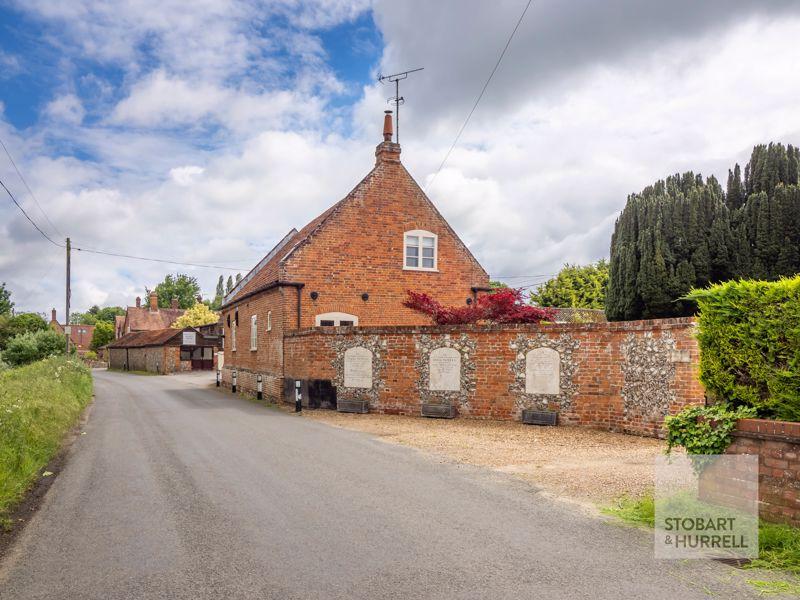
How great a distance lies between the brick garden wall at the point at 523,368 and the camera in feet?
39.5

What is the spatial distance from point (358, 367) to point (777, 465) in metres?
12.7

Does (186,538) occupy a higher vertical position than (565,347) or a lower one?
lower

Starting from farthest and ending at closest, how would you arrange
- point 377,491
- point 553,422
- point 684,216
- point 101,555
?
point 684,216
point 553,422
point 377,491
point 101,555

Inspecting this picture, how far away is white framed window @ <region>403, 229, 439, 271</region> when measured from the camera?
23578mm

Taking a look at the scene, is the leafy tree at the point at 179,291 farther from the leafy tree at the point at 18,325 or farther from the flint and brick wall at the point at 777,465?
the flint and brick wall at the point at 777,465

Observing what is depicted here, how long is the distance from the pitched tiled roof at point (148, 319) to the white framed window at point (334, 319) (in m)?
65.4

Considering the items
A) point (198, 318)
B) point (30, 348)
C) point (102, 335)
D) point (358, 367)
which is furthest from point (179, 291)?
point (358, 367)

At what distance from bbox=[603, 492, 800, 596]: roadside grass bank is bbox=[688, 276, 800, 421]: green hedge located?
3.58 feet

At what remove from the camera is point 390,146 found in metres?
23.7

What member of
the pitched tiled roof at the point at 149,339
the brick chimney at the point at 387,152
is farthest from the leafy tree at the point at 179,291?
the brick chimney at the point at 387,152

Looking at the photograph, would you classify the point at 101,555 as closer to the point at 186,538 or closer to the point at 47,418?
the point at 186,538

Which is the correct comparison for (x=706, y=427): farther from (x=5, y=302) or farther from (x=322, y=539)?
(x=5, y=302)

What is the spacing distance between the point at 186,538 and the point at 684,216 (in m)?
21.8

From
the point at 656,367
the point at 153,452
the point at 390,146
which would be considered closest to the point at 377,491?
the point at 153,452
